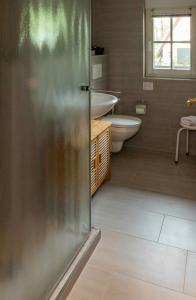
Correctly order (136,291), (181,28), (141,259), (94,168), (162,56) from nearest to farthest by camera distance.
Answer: (136,291)
(141,259)
(94,168)
(181,28)
(162,56)

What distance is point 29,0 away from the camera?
3.96 ft

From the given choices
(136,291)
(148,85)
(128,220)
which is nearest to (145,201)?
(128,220)

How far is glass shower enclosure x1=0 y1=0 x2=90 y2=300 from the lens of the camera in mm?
1164

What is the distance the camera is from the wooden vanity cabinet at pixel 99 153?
8.45ft

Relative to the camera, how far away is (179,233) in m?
2.24

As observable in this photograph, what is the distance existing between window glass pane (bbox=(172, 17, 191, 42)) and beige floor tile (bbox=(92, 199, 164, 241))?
222cm

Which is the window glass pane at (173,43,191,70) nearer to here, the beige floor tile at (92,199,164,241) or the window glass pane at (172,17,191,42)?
the window glass pane at (172,17,191,42)

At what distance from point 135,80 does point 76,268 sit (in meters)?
2.71

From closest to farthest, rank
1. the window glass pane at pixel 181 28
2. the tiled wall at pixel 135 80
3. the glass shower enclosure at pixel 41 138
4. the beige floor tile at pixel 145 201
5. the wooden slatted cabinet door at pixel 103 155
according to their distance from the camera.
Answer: the glass shower enclosure at pixel 41 138 < the beige floor tile at pixel 145 201 < the wooden slatted cabinet door at pixel 103 155 < the window glass pane at pixel 181 28 < the tiled wall at pixel 135 80

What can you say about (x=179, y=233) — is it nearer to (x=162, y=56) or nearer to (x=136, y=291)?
(x=136, y=291)

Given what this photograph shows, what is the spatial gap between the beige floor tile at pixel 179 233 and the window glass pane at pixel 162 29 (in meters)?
2.35

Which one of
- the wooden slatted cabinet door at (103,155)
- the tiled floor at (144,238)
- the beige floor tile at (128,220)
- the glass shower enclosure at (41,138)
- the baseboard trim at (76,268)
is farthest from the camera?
the wooden slatted cabinet door at (103,155)

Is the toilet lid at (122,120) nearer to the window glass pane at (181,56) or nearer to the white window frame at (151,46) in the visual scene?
the white window frame at (151,46)

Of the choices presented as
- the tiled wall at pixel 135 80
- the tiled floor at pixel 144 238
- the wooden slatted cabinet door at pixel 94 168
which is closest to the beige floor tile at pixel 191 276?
the tiled floor at pixel 144 238
